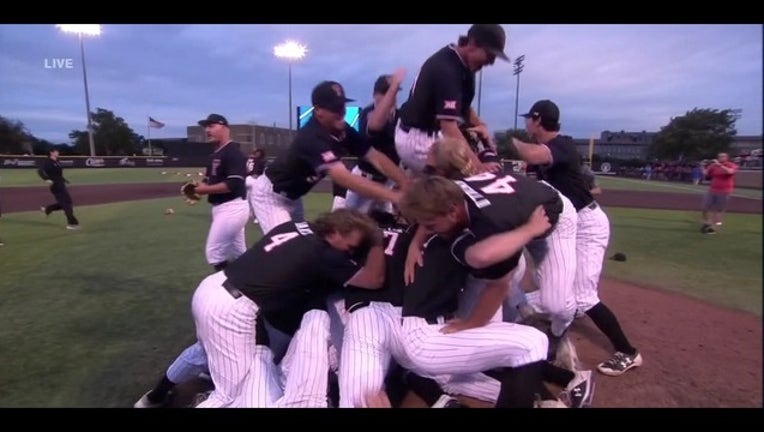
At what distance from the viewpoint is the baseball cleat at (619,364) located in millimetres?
3717

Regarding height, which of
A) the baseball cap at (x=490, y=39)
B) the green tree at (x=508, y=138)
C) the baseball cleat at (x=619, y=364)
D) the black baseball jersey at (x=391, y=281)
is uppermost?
the baseball cap at (x=490, y=39)

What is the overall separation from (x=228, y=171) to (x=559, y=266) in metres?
3.75

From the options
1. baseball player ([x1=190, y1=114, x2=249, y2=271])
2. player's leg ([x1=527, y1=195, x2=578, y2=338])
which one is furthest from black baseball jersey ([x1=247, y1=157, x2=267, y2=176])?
player's leg ([x1=527, y1=195, x2=578, y2=338])

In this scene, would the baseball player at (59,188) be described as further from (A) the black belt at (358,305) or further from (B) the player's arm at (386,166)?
(A) the black belt at (358,305)

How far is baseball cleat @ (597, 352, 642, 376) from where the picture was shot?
12.2 ft

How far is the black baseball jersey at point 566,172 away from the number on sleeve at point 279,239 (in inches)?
82.3

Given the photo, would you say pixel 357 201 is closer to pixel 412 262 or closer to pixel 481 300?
pixel 412 262

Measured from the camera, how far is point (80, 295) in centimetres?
575

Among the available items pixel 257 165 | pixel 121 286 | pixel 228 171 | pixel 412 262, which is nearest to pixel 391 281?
pixel 412 262

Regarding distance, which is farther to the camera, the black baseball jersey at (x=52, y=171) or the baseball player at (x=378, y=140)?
the black baseball jersey at (x=52, y=171)

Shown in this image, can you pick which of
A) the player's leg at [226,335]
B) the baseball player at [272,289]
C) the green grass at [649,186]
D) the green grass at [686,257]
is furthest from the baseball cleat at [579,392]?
the green grass at [649,186]

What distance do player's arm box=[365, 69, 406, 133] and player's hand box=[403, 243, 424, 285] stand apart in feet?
3.92
